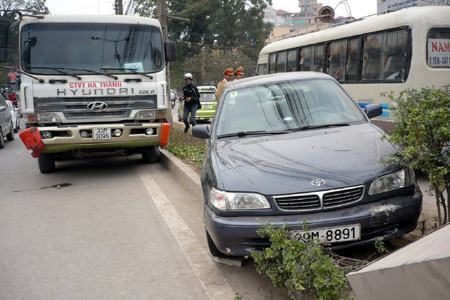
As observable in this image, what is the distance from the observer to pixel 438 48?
370 inches

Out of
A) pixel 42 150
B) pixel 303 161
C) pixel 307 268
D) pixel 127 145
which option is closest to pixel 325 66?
pixel 127 145

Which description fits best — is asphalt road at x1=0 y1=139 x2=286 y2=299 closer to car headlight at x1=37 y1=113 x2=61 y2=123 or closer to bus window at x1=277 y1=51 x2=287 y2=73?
car headlight at x1=37 y1=113 x2=61 y2=123

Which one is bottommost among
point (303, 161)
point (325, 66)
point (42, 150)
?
point (42, 150)

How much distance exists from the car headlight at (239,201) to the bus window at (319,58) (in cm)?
1022

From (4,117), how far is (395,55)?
12.0 metres

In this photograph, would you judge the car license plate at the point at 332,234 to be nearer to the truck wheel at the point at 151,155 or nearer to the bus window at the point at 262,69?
the truck wheel at the point at 151,155

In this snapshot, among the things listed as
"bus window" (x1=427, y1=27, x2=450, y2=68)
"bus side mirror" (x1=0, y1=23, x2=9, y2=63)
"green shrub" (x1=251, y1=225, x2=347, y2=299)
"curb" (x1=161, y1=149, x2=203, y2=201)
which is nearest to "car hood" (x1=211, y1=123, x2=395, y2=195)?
"green shrub" (x1=251, y1=225, x2=347, y2=299)

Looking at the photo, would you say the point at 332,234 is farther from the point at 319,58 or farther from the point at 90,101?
the point at 319,58

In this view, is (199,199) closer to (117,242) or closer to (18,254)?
(117,242)

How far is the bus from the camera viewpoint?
30.6 feet

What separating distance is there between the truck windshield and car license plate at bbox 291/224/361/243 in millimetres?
5967

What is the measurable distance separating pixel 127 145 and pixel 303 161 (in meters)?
5.45

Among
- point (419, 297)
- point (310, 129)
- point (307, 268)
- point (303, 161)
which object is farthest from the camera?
point (310, 129)

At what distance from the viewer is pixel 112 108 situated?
8758mm
